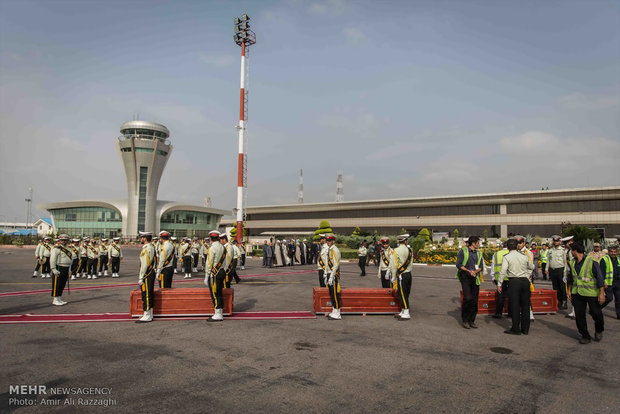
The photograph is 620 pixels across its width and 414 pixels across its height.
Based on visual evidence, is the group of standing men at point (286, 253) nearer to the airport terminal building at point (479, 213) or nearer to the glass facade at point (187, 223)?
the airport terminal building at point (479, 213)

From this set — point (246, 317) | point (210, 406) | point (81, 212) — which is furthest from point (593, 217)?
point (81, 212)

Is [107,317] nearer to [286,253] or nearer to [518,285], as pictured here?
[518,285]

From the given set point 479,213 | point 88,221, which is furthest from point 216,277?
point 88,221

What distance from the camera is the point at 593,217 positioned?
4819 cm

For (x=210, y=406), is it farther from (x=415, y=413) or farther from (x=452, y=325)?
(x=452, y=325)

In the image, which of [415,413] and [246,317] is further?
[246,317]

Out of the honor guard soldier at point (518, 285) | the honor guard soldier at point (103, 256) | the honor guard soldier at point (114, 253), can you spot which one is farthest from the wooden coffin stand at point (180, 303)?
the honor guard soldier at point (103, 256)

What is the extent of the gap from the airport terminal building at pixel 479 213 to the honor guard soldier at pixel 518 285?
45080 millimetres

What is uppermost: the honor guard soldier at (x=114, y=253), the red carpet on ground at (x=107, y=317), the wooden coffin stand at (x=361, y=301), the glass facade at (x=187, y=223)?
the glass facade at (x=187, y=223)

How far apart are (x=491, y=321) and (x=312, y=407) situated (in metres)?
6.63

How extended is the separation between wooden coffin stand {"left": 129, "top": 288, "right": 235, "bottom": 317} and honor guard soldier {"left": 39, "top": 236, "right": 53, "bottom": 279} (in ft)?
28.9

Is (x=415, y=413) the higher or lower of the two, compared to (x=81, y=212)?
lower

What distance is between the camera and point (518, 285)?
8102 millimetres

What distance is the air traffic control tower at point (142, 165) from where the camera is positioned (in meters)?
76.9
